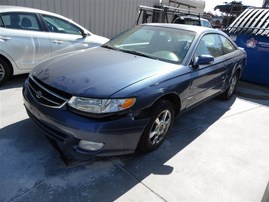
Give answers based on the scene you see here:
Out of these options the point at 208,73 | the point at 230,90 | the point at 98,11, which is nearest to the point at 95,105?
the point at 208,73

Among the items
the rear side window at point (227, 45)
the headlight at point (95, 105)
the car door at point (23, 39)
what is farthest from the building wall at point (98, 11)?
the headlight at point (95, 105)

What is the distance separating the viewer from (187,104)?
11.0 feet

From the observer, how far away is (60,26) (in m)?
5.18

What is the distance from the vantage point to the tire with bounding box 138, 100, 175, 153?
8.83 ft

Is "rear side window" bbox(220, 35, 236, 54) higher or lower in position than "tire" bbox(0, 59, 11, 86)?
higher

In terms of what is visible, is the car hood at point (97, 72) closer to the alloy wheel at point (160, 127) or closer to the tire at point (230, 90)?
the alloy wheel at point (160, 127)

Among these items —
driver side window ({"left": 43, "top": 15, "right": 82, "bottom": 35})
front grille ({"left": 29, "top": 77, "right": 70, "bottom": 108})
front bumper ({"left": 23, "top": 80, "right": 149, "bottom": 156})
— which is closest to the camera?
front bumper ({"left": 23, "top": 80, "right": 149, "bottom": 156})

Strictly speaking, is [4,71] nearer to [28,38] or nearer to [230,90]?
[28,38]

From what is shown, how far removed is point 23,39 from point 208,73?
3372mm

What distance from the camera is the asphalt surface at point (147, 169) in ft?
7.51

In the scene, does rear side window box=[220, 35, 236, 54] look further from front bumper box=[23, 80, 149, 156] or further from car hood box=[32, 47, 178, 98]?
front bumper box=[23, 80, 149, 156]

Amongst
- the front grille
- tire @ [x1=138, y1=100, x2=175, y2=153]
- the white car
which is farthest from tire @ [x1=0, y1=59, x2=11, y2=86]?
tire @ [x1=138, y1=100, x2=175, y2=153]

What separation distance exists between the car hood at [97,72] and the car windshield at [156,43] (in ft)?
0.66

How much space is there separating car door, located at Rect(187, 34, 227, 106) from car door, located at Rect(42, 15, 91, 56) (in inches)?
111
